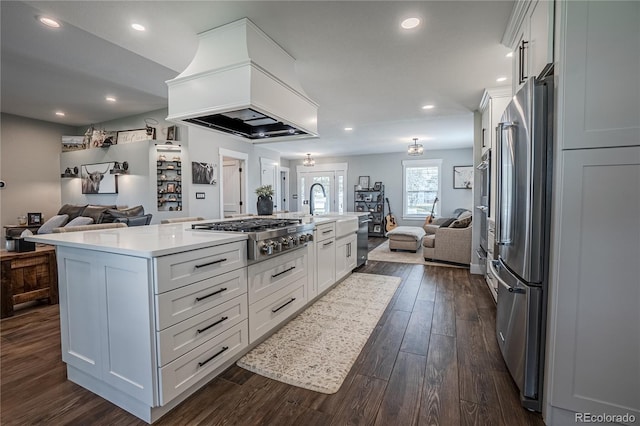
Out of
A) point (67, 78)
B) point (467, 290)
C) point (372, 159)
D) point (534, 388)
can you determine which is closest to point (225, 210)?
point (67, 78)

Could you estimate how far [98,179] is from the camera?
5812mm

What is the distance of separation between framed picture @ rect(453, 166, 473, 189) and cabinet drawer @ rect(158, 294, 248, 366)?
768 cm

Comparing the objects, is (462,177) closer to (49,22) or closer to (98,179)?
(49,22)

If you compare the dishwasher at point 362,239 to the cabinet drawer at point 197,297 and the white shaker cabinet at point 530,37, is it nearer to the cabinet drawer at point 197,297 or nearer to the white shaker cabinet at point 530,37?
the white shaker cabinet at point 530,37

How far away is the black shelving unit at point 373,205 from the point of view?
28.8 feet

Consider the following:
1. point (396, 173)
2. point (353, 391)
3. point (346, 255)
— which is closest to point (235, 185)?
point (346, 255)

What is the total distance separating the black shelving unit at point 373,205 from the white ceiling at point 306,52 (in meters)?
3.74

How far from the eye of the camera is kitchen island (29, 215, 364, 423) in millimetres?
1445

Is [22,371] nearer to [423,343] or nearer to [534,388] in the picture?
[423,343]

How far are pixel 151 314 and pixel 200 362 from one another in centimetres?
46

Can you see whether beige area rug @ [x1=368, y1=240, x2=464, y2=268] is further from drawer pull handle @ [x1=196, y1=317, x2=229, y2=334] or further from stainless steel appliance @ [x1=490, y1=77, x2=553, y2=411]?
drawer pull handle @ [x1=196, y1=317, x2=229, y2=334]

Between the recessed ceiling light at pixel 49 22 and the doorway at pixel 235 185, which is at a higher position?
the recessed ceiling light at pixel 49 22

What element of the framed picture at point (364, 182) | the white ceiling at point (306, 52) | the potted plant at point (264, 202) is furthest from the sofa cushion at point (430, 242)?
the framed picture at point (364, 182)
